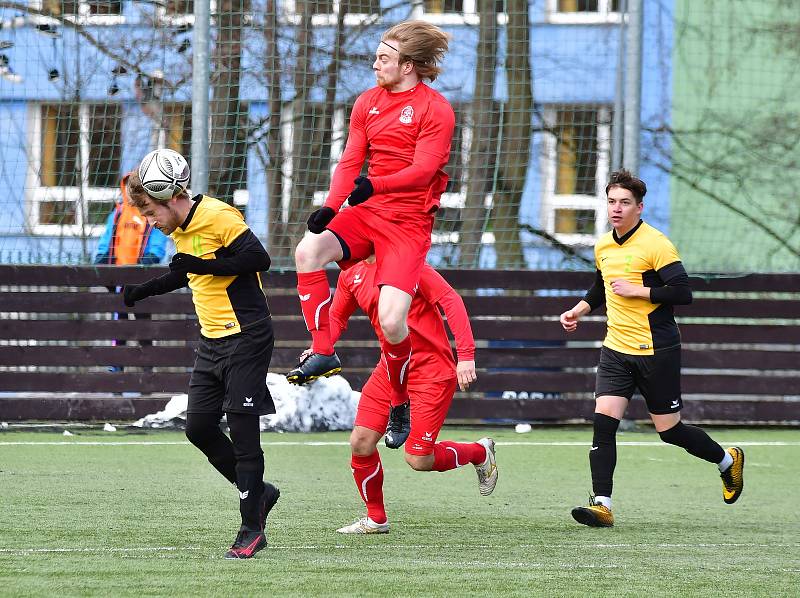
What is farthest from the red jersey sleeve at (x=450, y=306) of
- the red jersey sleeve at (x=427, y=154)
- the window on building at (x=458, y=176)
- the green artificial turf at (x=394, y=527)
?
the window on building at (x=458, y=176)

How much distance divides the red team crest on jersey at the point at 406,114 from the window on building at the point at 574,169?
20.0 feet

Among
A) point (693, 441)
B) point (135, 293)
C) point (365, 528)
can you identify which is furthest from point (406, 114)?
point (693, 441)

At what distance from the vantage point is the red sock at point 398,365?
6453mm

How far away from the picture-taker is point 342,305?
6672 millimetres

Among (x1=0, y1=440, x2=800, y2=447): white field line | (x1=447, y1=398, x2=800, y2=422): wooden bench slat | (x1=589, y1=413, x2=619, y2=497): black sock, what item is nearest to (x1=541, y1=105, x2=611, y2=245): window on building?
(x1=447, y1=398, x2=800, y2=422): wooden bench slat

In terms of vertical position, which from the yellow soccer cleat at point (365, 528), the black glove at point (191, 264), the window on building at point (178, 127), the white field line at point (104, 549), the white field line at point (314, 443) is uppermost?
the window on building at point (178, 127)

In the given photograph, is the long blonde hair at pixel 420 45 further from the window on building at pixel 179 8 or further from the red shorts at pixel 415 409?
the window on building at pixel 179 8

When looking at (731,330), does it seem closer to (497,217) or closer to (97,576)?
(497,217)

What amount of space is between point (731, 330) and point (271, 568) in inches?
312

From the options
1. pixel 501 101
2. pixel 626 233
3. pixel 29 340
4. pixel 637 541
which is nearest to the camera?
pixel 637 541

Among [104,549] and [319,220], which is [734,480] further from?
[104,549]

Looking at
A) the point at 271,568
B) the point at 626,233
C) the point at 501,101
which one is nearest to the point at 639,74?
the point at 501,101

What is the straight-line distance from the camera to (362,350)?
11.9 meters

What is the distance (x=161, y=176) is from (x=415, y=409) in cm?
183
